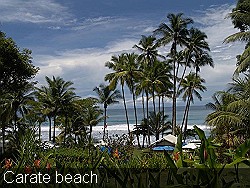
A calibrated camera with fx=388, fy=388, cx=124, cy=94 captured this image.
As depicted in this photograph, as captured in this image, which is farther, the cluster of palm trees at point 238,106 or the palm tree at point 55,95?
the palm tree at point 55,95

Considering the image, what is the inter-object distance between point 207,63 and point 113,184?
2934cm

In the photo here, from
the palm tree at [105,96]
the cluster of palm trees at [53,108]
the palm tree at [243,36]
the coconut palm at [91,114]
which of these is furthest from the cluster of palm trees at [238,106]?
the palm tree at [105,96]

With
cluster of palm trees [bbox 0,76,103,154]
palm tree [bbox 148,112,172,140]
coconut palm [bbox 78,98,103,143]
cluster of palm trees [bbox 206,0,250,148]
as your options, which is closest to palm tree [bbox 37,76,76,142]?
cluster of palm trees [bbox 0,76,103,154]

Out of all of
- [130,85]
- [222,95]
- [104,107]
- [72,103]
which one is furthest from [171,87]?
[222,95]

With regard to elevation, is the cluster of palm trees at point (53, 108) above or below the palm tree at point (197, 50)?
below

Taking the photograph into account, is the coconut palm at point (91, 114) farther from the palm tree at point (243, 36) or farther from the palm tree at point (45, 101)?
the palm tree at point (243, 36)

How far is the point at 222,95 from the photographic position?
15.8 metres

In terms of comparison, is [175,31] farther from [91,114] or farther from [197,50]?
[91,114]

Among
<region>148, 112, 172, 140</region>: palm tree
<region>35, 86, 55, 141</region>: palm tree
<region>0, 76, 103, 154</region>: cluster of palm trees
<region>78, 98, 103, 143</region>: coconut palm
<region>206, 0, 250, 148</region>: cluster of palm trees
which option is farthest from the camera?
<region>148, 112, 172, 140</region>: palm tree

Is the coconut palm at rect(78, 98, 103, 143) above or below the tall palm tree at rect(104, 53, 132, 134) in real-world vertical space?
below

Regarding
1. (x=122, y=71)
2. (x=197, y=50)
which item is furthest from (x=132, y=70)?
(x=197, y=50)

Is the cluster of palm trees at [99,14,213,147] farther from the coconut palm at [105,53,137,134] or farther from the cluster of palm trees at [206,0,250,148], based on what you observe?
the cluster of palm trees at [206,0,250,148]

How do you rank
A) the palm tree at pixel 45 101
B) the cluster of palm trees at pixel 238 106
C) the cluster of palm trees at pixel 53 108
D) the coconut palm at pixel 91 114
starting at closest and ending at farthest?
the cluster of palm trees at pixel 238 106, the cluster of palm trees at pixel 53 108, the palm tree at pixel 45 101, the coconut palm at pixel 91 114

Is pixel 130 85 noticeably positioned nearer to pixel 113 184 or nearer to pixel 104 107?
pixel 104 107
